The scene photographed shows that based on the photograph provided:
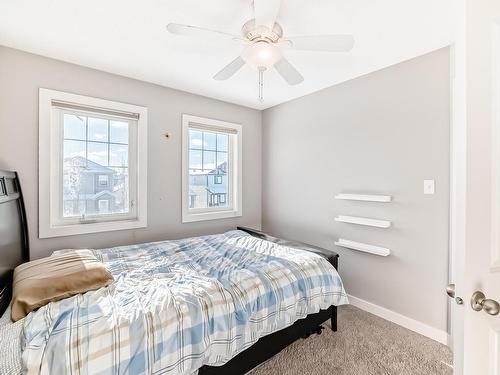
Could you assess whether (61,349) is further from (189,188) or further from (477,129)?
(189,188)

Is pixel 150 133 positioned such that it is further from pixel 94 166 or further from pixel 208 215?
pixel 208 215

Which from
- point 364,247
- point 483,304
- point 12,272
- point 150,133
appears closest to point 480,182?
point 483,304

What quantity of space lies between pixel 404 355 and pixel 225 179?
8.59ft

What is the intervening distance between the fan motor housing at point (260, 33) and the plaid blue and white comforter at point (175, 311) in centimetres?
153

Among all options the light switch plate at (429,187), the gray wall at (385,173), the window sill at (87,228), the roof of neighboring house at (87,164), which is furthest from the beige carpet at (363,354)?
the roof of neighboring house at (87,164)

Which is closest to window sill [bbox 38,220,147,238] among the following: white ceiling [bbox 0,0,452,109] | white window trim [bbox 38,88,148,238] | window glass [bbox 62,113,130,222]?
white window trim [bbox 38,88,148,238]

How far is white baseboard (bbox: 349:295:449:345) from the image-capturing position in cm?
199

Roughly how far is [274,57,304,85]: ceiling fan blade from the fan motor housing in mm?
168

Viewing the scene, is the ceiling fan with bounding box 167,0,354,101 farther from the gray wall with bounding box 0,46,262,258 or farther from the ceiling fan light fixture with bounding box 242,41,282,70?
the gray wall with bounding box 0,46,262,258

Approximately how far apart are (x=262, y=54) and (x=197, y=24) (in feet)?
1.86

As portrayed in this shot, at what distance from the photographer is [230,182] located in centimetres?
352

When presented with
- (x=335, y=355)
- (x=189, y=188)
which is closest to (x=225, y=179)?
(x=189, y=188)

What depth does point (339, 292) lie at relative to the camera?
6.40 ft

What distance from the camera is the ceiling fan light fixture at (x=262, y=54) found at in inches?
60.9
